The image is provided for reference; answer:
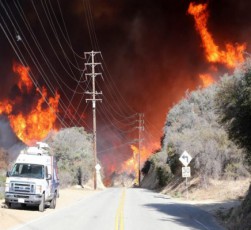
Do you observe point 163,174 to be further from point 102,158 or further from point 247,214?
point 102,158

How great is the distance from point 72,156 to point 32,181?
1907 inches

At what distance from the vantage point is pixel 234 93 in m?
21.2

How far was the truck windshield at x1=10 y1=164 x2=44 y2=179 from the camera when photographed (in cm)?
2498

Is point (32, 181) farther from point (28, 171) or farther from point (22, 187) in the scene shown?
point (28, 171)

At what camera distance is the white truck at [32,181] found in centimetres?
2392

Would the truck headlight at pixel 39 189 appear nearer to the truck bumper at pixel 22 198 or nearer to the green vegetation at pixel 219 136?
the truck bumper at pixel 22 198

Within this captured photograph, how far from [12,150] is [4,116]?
20.4 metres

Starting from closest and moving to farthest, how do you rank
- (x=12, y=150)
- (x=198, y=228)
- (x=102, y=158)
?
(x=198, y=228)
(x=12, y=150)
(x=102, y=158)

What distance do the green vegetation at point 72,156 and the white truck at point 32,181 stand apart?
41.0 meters

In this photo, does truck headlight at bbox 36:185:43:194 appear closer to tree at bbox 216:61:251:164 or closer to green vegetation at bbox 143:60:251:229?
green vegetation at bbox 143:60:251:229

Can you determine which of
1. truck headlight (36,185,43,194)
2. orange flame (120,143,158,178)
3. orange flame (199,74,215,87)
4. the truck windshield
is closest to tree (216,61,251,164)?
truck headlight (36,185,43,194)

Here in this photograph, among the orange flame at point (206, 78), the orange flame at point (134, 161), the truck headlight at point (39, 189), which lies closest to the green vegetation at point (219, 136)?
the truck headlight at point (39, 189)

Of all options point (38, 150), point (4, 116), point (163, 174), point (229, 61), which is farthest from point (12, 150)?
point (38, 150)

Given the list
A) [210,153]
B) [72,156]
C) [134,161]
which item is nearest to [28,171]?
[210,153]
